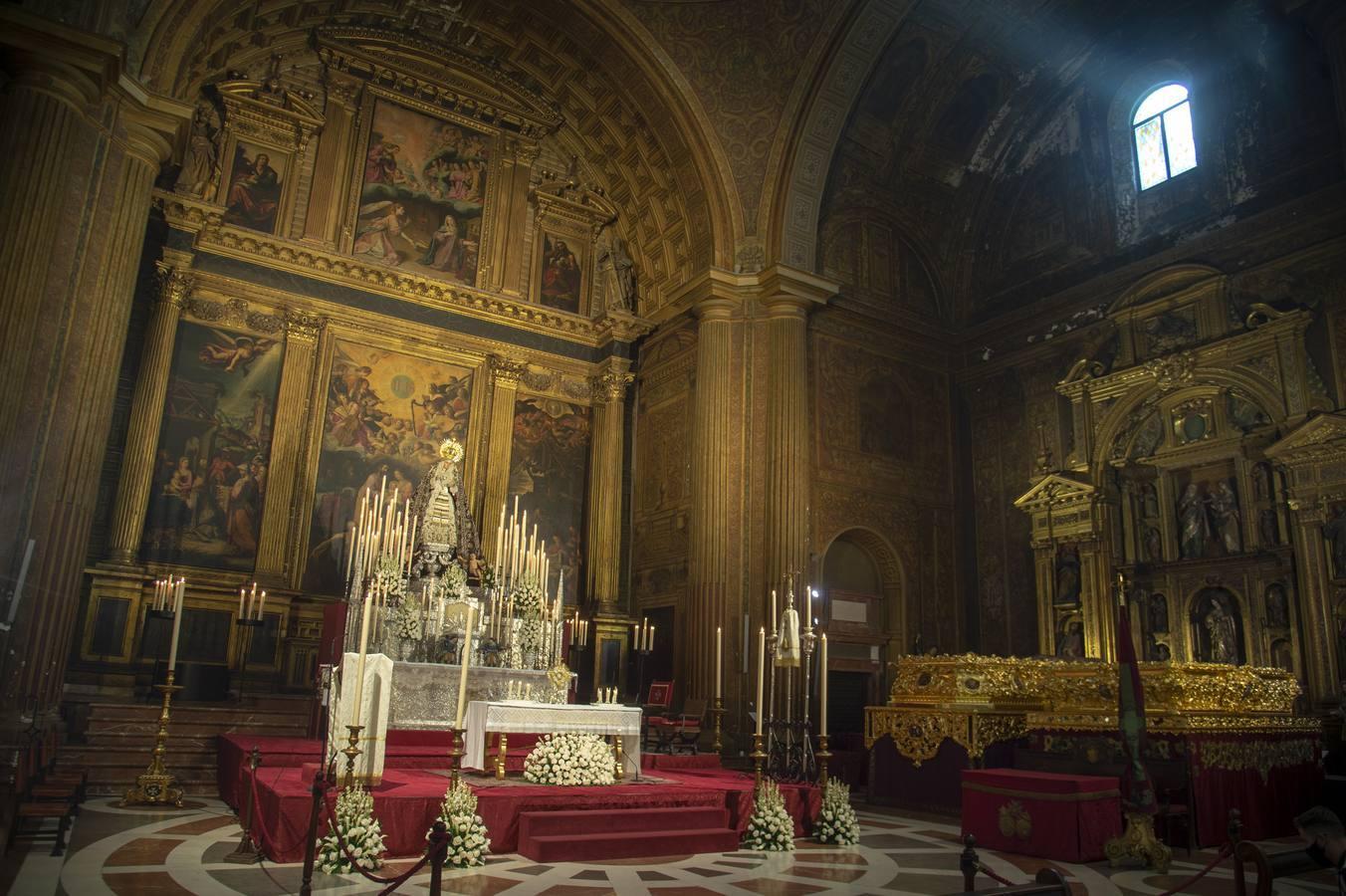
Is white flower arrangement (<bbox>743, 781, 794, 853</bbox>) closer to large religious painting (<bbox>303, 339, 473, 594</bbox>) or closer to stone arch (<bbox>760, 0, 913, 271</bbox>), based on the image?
large religious painting (<bbox>303, 339, 473, 594</bbox>)

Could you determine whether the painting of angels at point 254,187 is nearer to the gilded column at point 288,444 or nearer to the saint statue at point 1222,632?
the gilded column at point 288,444

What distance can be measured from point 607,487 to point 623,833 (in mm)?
10546

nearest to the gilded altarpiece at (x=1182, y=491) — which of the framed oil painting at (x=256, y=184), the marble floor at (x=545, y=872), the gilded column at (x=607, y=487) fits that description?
the marble floor at (x=545, y=872)

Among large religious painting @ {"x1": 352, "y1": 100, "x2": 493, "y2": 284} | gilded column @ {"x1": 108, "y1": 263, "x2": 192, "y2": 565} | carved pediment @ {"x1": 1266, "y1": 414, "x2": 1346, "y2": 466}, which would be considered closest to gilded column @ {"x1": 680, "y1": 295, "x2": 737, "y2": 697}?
large religious painting @ {"x1": 352, "y1": 100, "x2": 493, "y2": 284}

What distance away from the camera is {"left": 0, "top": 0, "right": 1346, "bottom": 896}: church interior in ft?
30.7

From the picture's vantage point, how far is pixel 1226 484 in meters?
14.5

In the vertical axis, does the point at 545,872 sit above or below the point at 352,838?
below

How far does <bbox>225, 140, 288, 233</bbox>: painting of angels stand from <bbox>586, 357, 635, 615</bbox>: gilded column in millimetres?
6683

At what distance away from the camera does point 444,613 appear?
1296 cm

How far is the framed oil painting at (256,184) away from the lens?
1647cm

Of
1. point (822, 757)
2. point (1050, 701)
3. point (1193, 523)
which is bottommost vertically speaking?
point (822, 757)

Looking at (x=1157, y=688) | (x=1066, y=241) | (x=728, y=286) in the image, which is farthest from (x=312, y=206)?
(x=1157, y=688)

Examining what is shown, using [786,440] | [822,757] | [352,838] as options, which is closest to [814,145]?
[786,440]

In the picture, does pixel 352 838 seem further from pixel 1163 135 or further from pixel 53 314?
pixel 1163 135
